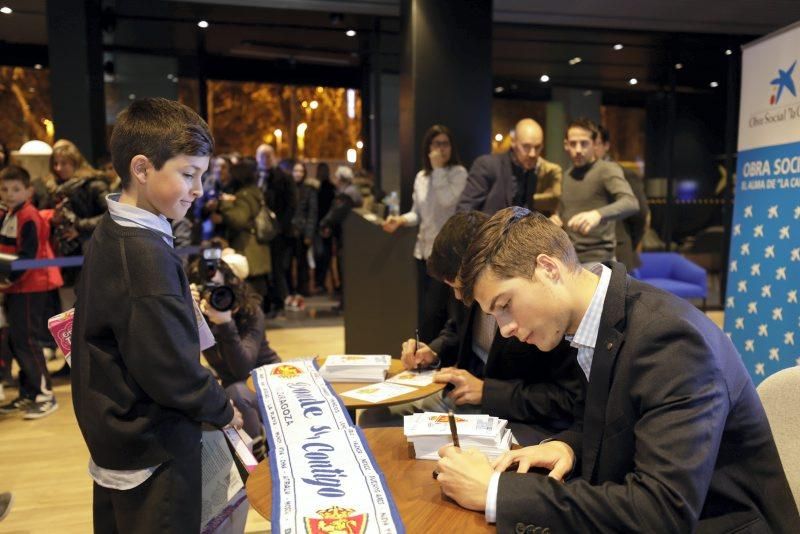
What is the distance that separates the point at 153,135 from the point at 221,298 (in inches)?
44.5

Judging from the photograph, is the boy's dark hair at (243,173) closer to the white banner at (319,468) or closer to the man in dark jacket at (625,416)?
the white banner at (319,468)

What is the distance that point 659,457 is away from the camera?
3.63 ft

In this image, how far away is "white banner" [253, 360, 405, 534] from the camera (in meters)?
1.26

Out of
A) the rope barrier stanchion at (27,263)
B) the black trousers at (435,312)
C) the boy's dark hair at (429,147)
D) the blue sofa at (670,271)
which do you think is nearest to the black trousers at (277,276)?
the rope barrier stanchion at (27,263)

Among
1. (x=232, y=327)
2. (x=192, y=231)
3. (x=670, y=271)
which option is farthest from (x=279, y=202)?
(x=232, y=327)

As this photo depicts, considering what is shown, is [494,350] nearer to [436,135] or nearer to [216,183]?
[436,135]

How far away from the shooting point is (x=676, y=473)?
1092 millimetres

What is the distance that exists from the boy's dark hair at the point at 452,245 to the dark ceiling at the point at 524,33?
534cm

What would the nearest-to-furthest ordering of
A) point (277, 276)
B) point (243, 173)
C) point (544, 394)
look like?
point (544, 394), point (243, 173), point (277, 276)

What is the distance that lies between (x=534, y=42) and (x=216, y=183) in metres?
4.25

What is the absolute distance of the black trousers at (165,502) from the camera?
1.49 metres

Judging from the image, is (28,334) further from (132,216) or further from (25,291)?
(132,216)

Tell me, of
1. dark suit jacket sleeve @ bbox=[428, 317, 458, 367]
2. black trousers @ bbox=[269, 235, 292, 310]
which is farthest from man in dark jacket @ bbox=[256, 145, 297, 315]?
dark suit jacket sleeve @ bbox=[428, 317, 458, 367]

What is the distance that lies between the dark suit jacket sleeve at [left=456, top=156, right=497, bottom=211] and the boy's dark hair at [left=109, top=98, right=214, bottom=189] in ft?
9.28
